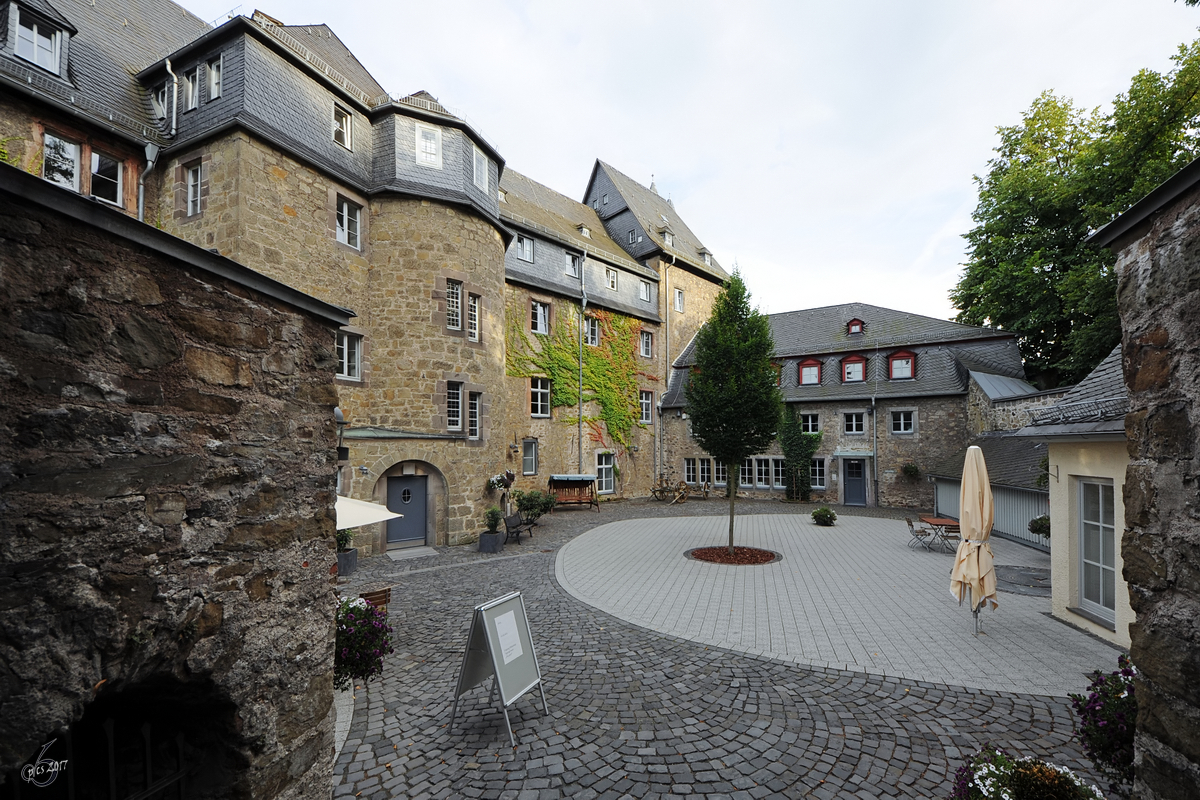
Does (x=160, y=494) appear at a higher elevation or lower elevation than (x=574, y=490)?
higher

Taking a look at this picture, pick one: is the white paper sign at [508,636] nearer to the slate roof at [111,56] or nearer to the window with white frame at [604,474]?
the slate roof at [111,56]

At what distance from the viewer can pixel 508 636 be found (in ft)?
16.4

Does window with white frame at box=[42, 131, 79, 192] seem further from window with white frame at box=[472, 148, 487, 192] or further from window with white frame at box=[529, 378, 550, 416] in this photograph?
window with white frame at box=[529, 378, 550, 416]

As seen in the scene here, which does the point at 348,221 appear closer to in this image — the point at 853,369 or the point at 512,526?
the point at 512,526

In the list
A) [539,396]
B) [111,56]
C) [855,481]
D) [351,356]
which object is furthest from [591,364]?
[111,56]

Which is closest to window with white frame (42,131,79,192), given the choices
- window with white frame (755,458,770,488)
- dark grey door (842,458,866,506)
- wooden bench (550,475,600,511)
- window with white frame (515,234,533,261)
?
window with white frame (515,234,533,261)

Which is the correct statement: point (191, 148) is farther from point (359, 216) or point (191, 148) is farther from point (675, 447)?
point (675, 447)

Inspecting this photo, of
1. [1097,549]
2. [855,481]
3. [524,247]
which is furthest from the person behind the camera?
[855,481]

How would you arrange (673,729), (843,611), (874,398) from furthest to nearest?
(874,398) → (843,611) → (673,729)

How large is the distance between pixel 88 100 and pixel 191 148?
201 centimetres

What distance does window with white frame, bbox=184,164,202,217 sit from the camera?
11453 mm

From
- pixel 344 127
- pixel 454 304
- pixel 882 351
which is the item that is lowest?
pixel 882 351

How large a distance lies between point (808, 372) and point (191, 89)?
75.9ft

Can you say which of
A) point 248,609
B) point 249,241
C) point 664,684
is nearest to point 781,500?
point 664,684
